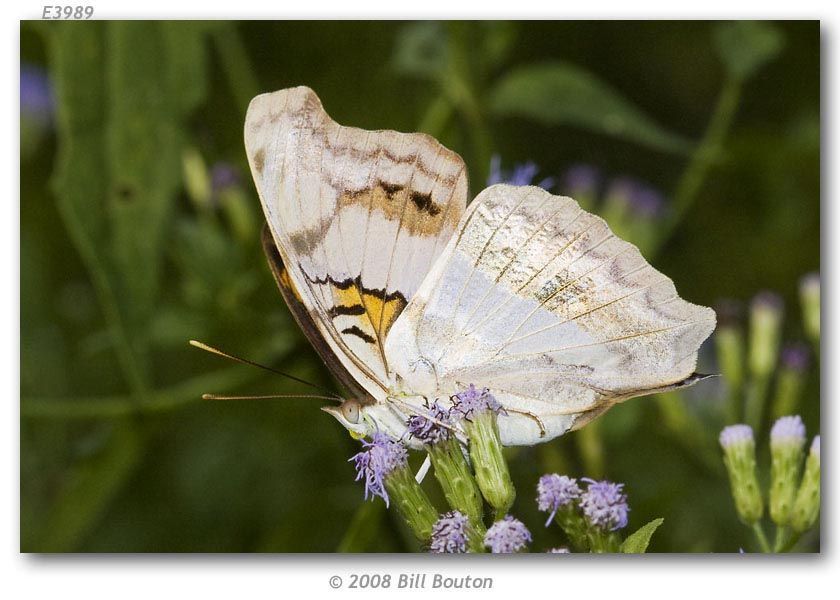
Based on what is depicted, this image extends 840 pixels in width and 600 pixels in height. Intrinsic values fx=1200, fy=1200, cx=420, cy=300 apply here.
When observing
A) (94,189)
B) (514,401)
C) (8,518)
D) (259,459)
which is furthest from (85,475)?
(514,401)

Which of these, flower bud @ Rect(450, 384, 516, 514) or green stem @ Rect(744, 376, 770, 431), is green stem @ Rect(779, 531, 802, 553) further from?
flower bud @ Rect(450, 384, 516, 514)

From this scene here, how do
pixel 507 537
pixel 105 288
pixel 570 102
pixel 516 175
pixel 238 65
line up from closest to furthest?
pixel 507 537, pixel 105 288, pixel 516 175, pixel 570 102, pixel 238 65

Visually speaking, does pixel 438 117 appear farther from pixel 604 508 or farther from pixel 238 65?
pixel 604 508

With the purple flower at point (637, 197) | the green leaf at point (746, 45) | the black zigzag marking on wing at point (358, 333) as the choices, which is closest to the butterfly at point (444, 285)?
the black zigzag marking on wing at point (358, 333)

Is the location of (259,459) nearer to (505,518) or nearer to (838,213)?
(505,518)

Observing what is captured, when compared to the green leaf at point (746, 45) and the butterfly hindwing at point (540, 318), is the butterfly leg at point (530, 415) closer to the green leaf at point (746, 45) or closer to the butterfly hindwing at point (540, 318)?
the butterfly hindwing at point (540, 318)

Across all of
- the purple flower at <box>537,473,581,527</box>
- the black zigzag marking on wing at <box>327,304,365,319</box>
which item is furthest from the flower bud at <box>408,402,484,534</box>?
the black zigzag marking on wing at <box>327,304,365,319</box>

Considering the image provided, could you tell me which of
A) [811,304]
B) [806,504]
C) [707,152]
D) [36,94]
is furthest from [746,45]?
[36,94]
